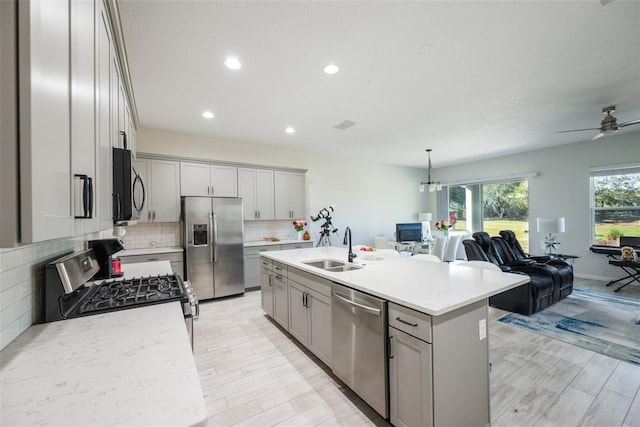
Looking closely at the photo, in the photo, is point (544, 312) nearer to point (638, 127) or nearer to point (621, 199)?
point (621, 199)

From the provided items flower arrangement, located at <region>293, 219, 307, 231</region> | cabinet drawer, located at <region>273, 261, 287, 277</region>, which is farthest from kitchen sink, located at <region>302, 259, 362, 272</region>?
flower arrangement, located at <region>293, 219, 307, 231</region>

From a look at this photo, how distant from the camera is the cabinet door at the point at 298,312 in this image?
2652mm

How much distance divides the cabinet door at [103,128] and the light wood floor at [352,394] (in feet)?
5.34

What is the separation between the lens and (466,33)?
2188 millimetres

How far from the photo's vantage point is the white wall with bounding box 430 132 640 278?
5.15 m

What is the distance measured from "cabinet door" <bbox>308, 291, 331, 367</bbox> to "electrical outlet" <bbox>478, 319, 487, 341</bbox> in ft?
3.56

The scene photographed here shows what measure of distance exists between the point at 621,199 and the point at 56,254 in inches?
322

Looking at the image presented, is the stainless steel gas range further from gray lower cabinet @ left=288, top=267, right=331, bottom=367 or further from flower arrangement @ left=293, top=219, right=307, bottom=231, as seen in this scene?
flower arrangement @ left=293, top=219, right=307, bottom=231

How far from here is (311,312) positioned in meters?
2.56

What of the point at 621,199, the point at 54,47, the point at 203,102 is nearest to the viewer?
the point at 54,47

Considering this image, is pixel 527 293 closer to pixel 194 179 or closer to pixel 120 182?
Result: pixel 120 182

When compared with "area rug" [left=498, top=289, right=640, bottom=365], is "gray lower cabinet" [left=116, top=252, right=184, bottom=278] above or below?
above

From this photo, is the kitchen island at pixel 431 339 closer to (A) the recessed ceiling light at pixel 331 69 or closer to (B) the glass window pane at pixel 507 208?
(A) the recessed ceiling light at pixel 331 69

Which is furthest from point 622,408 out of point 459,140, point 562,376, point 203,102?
point 203,102
